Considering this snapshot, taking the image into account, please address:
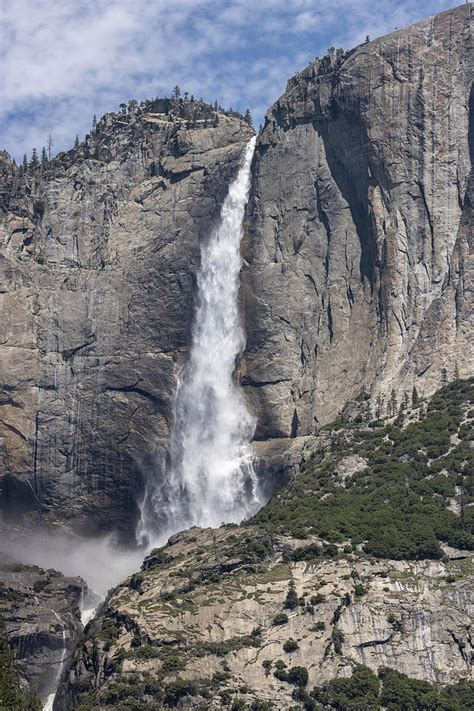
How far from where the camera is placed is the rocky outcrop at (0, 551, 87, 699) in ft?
416

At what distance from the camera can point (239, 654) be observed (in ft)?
→ 354

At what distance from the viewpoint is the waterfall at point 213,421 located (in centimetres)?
14175

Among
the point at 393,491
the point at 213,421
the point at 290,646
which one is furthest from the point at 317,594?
the point at 213,421

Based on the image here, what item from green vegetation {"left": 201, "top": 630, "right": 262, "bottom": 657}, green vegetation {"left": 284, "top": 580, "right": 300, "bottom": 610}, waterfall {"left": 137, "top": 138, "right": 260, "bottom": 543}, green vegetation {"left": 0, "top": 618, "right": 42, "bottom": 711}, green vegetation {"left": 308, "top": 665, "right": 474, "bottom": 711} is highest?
waterfall {"left": 137, "top": 138, "right": 260, "bottom": 543}

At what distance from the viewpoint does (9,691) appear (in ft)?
329

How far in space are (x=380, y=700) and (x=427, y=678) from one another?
3421mm

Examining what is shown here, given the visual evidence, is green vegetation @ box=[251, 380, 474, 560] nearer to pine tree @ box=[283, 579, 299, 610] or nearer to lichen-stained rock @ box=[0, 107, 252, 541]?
pine tree @ box=[283, 579, 299, 610]

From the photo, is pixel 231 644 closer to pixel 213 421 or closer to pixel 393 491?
pixel 393 491

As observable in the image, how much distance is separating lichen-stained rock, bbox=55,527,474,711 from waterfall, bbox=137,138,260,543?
2331 cm

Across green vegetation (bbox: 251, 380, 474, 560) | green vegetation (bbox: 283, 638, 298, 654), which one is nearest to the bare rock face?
green vegetation (bbox: 251, 380, 474, 560)

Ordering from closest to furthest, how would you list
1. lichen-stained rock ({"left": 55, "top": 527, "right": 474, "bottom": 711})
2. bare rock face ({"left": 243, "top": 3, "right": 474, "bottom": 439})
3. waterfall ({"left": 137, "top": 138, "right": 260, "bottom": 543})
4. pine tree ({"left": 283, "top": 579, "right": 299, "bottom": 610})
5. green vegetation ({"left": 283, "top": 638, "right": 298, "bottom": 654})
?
lichen-stained rock ({"left": 55, "top": 527, "right": 474, "bottom": 711}) < green vegetation ({"left": 283, "top": 638, "right": 298, "bottom": 654}) < pine tree ({"left": 283, "top": 579, "right": 299, "bottom": 610}) < bare rock face ({"left": 243, "top": 3, "right": 474, "bottom": 439}) < waterfall ({"left": 137, "top": 138, "right": 260, "bottom": 543})

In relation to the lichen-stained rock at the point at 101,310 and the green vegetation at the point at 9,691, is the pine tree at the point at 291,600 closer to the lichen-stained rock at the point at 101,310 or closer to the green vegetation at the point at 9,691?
the green vegetation at the point at 9,691

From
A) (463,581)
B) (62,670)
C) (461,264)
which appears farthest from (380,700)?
(461,264)

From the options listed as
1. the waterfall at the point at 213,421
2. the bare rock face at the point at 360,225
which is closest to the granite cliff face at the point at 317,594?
the bare rock face at the point at 360,225
